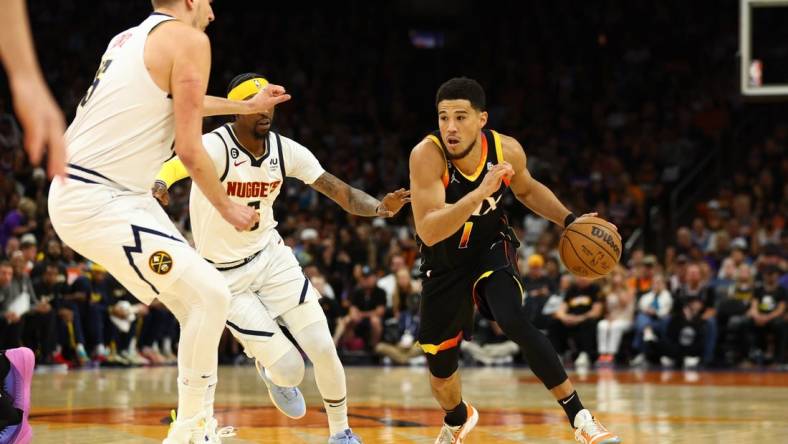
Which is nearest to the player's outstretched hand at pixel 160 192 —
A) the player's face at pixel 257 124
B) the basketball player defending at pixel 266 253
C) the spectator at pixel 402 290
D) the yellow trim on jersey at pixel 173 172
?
the basketball player defending at pixel 266 253

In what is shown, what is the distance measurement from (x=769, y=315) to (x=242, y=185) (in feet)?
33.9

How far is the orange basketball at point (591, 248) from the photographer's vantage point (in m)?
6.32

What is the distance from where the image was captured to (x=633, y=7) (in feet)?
79.5

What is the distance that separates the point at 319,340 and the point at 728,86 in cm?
1761

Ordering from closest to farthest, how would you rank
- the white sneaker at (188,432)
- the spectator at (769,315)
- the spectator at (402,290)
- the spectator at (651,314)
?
1. the white sneaker at (188,432)
2. the spectator at (769,315)
3. the spectator at (651,314)
4. the spectator at (402,290)

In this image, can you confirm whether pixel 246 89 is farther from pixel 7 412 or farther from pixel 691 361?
pixel 691 361

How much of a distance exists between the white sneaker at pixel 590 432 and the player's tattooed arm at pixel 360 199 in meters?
1.54

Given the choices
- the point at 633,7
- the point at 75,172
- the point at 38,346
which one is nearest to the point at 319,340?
the point at 75,172

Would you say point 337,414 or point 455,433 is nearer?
point 337,414

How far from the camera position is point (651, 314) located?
15453 millimetres

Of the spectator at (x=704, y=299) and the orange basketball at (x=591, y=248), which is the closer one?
the orange basketball at (x=591, y=248)

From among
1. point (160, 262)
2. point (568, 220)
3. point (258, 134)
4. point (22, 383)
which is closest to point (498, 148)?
point (568, 220)

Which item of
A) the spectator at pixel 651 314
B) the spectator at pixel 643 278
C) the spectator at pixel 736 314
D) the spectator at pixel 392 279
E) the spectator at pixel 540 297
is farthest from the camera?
the spectator at pixel 392 279

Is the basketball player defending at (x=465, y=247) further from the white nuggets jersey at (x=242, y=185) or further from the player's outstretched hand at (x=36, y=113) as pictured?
the player's outstretched hand at (x=36, y=113)
